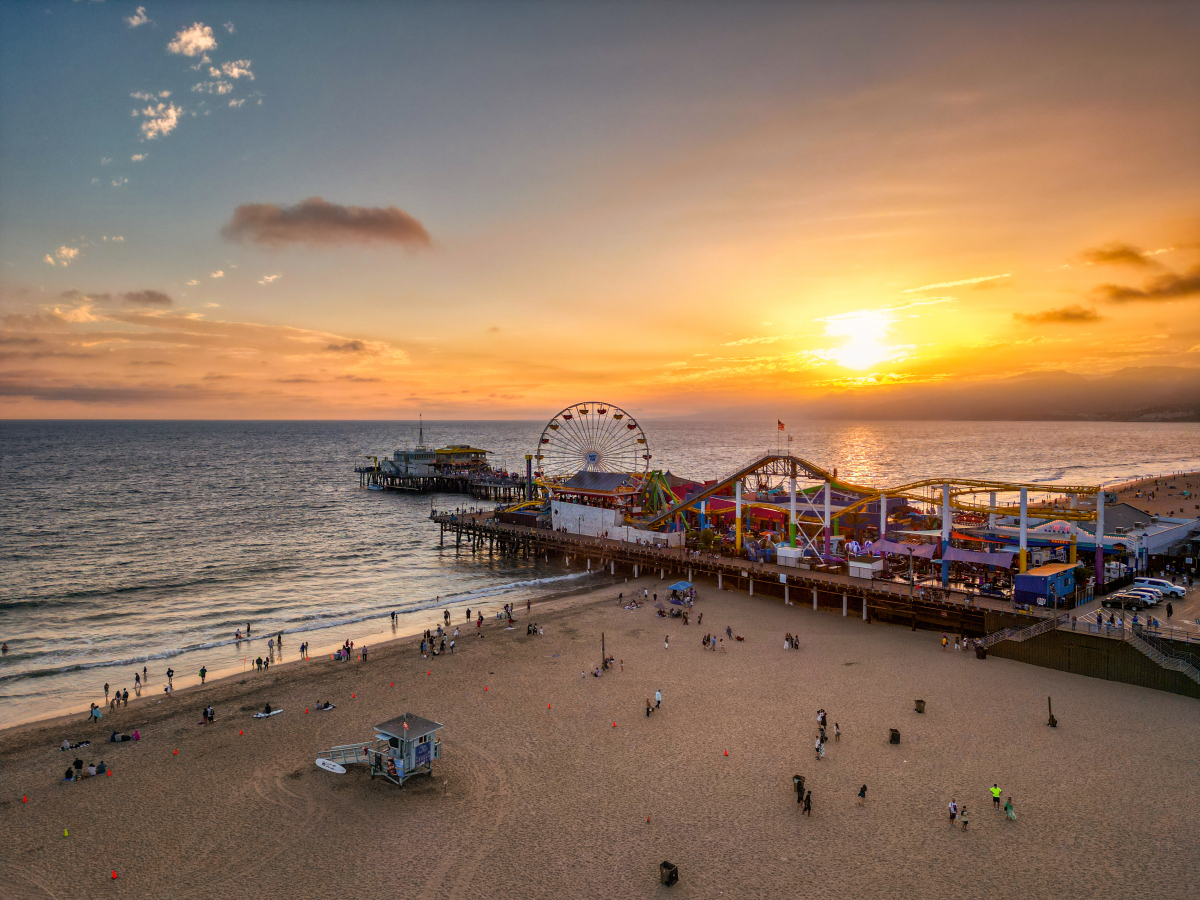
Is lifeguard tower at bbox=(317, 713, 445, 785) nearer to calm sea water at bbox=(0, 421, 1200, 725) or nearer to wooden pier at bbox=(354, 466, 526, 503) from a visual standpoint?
calm sea water at bbox=(0, 421, 1200, 725)

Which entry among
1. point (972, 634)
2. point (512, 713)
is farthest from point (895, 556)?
point (512, 713)

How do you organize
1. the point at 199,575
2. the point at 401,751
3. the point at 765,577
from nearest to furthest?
the point at 401,751, the point at 765,577, the point at 199,575

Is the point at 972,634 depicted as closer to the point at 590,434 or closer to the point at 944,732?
the point at 944,732

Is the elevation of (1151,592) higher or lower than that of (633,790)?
higher

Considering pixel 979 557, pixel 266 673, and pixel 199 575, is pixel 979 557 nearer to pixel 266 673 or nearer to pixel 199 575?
pixel 266 673

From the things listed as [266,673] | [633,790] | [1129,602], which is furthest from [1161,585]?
[266,673]

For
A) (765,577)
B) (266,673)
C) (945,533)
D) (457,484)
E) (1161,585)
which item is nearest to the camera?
(266,673)

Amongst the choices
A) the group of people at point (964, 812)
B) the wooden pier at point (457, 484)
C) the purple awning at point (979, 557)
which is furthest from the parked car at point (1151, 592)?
the wooden pier at point (457, 484)
